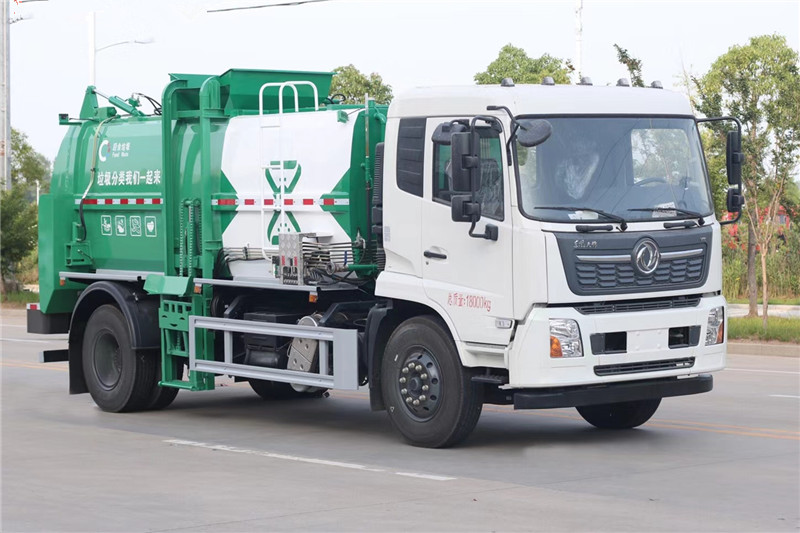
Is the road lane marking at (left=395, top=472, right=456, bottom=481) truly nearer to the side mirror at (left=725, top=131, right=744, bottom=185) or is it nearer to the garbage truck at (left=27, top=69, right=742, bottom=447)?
the garbage truck at (left=27, top=69, right=742, bottom=447)

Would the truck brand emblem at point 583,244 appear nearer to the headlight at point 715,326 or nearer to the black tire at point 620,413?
the headlight at point 715,326

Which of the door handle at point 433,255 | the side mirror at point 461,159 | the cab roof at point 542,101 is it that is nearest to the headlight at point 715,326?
the cab roof at point 542,101

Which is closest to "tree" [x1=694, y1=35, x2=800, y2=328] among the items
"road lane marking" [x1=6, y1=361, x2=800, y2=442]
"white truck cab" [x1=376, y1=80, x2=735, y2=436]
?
"road lane marking" [x1=6, y1=361, x2=800, y2=442]

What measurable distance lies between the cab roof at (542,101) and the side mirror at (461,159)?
1.65ft

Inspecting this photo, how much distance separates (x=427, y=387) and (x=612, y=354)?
1574mm

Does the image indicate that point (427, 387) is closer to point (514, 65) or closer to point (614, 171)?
point (614, 171)

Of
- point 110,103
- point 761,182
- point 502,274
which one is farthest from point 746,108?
point 502,274

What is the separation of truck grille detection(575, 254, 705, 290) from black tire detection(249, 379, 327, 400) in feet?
17.4

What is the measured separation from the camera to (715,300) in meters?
11.4

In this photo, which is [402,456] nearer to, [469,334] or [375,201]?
[469,334]

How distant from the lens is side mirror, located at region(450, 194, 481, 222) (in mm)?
10656

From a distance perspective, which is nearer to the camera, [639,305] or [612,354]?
[612,354]

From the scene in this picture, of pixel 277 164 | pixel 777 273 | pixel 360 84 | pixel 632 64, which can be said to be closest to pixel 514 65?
pixel 360 84

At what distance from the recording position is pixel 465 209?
1069 cm
